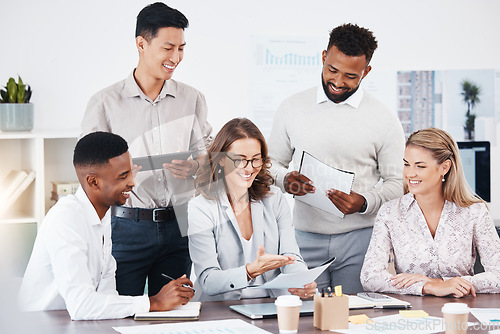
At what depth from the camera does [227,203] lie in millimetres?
2207

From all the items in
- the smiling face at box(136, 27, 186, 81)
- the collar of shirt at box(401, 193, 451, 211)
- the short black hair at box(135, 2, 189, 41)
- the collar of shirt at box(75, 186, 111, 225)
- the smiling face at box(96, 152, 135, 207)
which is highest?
the short black hair at box(135, 2, 189, 41)

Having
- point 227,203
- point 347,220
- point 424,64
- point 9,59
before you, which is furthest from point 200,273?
point 424,64

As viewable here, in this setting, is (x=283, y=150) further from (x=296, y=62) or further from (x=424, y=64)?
(x=424, y=64)

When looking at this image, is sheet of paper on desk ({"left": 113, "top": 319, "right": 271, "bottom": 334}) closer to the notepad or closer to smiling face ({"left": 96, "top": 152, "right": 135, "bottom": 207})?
the notepad

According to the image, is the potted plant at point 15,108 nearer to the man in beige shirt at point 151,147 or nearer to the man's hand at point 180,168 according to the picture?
the man in beige shirt at point 151,147

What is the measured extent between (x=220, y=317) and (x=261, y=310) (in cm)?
12

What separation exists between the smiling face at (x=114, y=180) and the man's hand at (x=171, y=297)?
1.07 ft

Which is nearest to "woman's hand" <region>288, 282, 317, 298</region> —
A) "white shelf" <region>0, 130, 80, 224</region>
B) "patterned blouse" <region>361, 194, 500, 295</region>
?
"patterned blouse" <region>361, 194, 500, 295</region>

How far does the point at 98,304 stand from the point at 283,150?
3.82 ft

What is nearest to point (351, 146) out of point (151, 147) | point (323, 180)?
point (323, 180)

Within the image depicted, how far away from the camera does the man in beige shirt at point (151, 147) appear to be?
90.5 inches

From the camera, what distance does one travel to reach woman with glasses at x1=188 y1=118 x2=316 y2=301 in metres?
2.08

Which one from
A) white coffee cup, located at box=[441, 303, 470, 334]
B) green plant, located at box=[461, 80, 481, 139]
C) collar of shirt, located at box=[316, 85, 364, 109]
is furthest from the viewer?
green plant, located at box=[461, 80, 481, 139]

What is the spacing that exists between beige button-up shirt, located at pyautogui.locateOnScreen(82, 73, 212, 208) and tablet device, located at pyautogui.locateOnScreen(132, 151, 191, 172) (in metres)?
0.03
